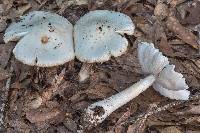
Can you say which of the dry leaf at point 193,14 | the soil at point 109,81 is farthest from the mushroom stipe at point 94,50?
the dry leaf at point 193,14

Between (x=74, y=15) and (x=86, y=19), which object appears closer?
(x=86, y=19)

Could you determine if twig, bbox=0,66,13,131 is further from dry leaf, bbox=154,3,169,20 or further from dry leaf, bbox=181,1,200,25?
dry leaf, bbox=181,1,200,25

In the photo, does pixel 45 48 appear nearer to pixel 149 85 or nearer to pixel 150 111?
pixel 149 85

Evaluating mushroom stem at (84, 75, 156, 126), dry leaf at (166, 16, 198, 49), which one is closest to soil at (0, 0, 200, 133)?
dry leaf at (166, 16, 198, 49)

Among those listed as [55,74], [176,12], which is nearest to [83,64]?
[55,74]

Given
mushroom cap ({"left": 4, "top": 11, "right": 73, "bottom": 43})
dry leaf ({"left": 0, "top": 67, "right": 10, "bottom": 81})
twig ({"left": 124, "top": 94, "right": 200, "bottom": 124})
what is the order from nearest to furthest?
twig ({"left": 124, "top": 94, "right": 200, "bottom": 124})
mushroom cap ({"left": 4, "top": 11, "right": 73, "bottom": 43})
dry leaf ({"left": 0, "top": 67, "right": 10, "bottom": 81})

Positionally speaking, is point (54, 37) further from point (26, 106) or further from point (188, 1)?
point (188, 1)
